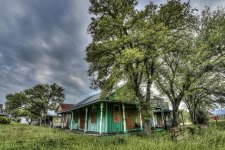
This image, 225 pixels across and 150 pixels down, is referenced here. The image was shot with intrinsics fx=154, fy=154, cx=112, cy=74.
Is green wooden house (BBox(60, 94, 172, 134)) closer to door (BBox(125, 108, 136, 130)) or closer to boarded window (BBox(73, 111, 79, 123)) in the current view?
door (BBox(125, 108, 136, 130))

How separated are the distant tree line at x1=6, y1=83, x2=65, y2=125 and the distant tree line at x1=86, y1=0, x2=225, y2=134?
43.2 m

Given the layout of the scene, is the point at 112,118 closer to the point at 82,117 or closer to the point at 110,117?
the point at 110,117

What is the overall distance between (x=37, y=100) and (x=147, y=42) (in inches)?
1974

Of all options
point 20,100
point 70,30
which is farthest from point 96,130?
point 20,100

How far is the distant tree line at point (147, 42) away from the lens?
11562 mm

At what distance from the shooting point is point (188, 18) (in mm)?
12836

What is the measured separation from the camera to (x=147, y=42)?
36.7ft

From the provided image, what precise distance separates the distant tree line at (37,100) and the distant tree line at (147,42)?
1702 inches

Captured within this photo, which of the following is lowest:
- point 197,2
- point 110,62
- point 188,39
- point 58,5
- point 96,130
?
point 96,130

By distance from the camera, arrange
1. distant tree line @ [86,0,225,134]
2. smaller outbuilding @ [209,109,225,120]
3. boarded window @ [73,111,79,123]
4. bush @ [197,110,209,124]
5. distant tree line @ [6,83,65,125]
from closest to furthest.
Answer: distant tree line @ [86,0,225,134] → boarded window @ [73,111,79,123] → bush @ [197,110,209,124] → smaller outbuilding @ [209,109,225,120] → distant tree line @ [6,83,65,125]

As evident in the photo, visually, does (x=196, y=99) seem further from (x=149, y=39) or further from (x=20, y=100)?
(x=20, y=100)

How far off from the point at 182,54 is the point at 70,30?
11396mm

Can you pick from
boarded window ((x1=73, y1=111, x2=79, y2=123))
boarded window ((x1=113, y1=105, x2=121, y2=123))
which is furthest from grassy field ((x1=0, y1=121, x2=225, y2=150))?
boarded window ((x1=73, y1=111, x2=79, y2=123))

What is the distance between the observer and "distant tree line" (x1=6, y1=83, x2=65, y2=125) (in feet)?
167
